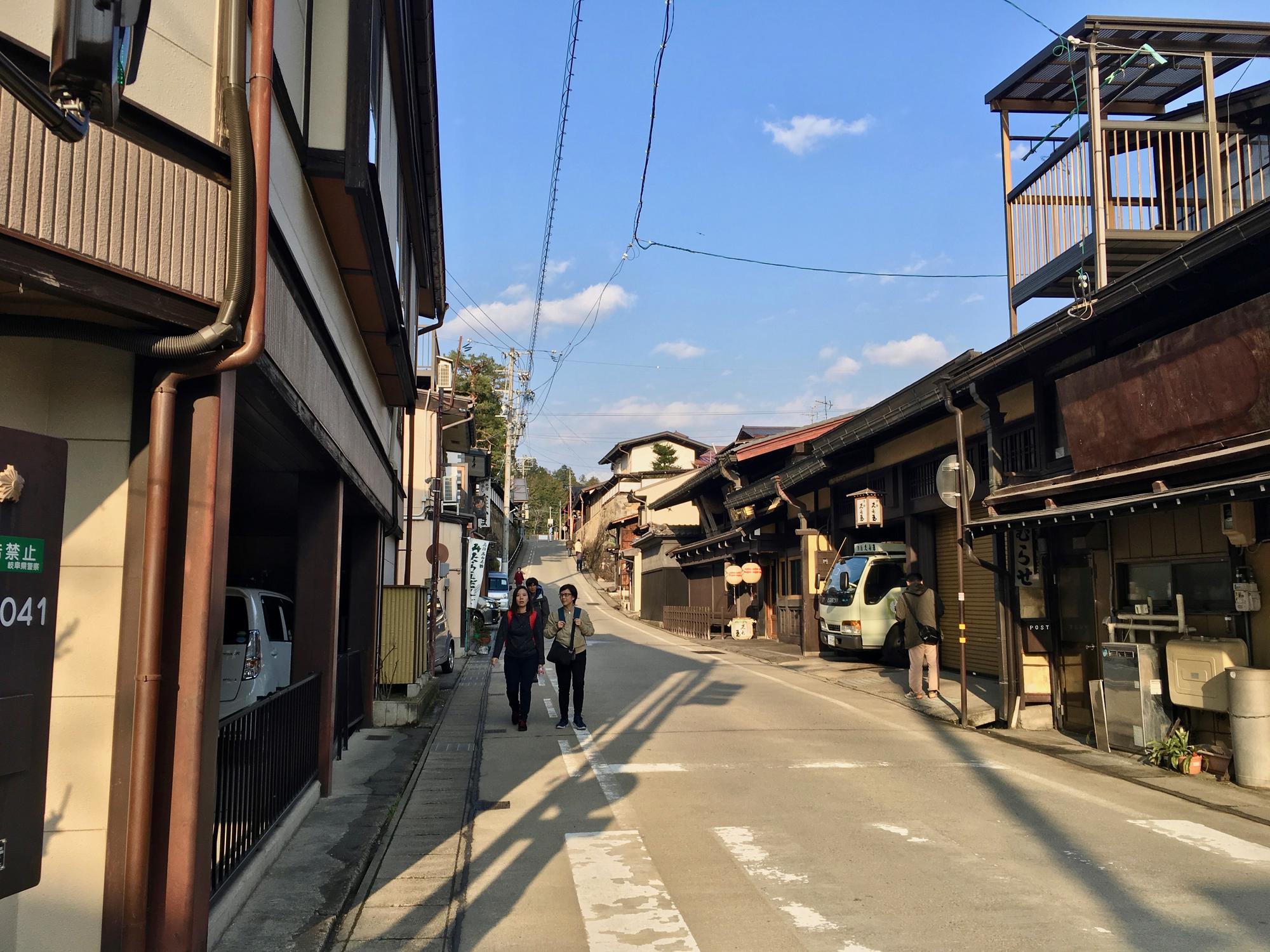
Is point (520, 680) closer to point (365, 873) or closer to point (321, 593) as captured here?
point (321, 593)

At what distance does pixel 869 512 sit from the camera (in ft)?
63.9

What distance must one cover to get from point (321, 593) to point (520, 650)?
3910mm

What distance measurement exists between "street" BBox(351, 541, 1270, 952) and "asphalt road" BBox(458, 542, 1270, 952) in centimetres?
2

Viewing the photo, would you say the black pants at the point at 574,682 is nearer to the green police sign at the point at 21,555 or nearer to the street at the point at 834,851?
the street at the point at 834,851

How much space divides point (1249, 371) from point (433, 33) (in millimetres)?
8606

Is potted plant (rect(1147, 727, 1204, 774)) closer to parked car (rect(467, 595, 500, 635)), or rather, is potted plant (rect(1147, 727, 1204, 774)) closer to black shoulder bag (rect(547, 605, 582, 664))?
black shoulder bag (rect(547, 605, 582, 664))

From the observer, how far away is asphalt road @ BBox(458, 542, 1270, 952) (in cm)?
521

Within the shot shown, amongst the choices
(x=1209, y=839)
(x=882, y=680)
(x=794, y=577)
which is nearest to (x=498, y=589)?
(x=794, y=577)

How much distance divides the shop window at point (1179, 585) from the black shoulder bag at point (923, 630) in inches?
149

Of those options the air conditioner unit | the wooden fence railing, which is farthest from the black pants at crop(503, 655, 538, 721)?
the wooden fence railing

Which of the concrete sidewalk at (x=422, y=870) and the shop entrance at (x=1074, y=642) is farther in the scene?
the shop entrance at (x=1074, y=642)

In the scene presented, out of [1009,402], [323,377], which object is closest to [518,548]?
[1009,402]

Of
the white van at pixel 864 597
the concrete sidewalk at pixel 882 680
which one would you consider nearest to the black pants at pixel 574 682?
the concrete sidewalk at pixel 882 680

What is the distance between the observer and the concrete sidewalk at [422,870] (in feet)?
17.3
